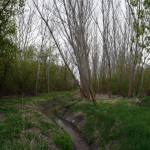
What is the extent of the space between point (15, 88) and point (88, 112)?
45.9 feet

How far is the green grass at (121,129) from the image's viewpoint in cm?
638

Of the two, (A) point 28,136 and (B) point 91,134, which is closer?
(A) point 28,136

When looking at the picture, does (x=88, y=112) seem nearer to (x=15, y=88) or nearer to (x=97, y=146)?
(x=97, y=146)

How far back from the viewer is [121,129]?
7.39 meters

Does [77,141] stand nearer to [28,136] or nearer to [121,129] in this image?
[121,129]

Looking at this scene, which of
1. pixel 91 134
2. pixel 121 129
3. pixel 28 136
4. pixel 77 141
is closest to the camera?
pixel 28 136

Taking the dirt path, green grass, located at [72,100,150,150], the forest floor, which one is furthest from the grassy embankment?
green grass, located at [72,100,150,150]

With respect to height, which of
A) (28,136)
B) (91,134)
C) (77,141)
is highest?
(28,136)

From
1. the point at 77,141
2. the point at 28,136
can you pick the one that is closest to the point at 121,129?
the point at 77,141

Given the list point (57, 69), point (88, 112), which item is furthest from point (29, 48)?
point (88, 112)

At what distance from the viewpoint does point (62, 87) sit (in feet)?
126

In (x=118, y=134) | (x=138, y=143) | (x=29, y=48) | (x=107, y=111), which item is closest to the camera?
(x=138, y=143)

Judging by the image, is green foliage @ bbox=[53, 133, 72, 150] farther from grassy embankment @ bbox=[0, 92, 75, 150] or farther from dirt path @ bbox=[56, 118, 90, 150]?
dirt path @ bbox=[56, 118, 90, 150]

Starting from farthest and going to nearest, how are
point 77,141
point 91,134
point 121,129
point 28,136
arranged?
point 91,134
point 77,141
point 121,129
point 28,136
